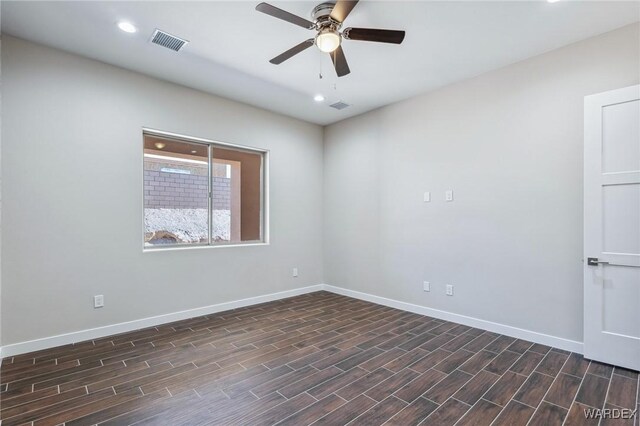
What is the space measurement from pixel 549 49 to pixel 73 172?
4.86m

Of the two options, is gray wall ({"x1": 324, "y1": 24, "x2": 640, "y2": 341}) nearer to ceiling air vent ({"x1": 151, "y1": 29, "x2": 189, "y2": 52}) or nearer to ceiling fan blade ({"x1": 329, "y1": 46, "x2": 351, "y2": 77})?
ceiling fan blade ({"x1": 329, "y1": 46, "x2": 351, "y2": 77})

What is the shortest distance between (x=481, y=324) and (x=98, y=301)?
13.7ft

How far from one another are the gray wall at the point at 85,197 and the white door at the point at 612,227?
3.94 meters

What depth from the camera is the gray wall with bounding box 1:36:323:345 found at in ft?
Answer: 9.22

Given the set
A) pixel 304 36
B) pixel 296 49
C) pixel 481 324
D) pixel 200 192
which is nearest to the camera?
pixel 296 49

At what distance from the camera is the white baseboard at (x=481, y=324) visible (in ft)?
9.57

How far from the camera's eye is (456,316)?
3695mm

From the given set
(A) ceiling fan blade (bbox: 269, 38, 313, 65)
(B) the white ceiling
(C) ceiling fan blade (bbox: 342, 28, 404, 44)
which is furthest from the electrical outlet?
(C) ceiling fan blade (bbox: 342, 28, 404, 44)

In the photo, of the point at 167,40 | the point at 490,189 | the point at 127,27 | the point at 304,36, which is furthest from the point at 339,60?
the point at 490,189

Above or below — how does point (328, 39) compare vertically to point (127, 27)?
below

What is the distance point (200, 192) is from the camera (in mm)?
4145

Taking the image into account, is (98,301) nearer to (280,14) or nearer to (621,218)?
(280,14)

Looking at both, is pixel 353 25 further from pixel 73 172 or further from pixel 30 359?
pixel 30 359

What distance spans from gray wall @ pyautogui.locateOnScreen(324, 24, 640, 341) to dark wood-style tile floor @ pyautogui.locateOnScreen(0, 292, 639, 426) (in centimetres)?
53
